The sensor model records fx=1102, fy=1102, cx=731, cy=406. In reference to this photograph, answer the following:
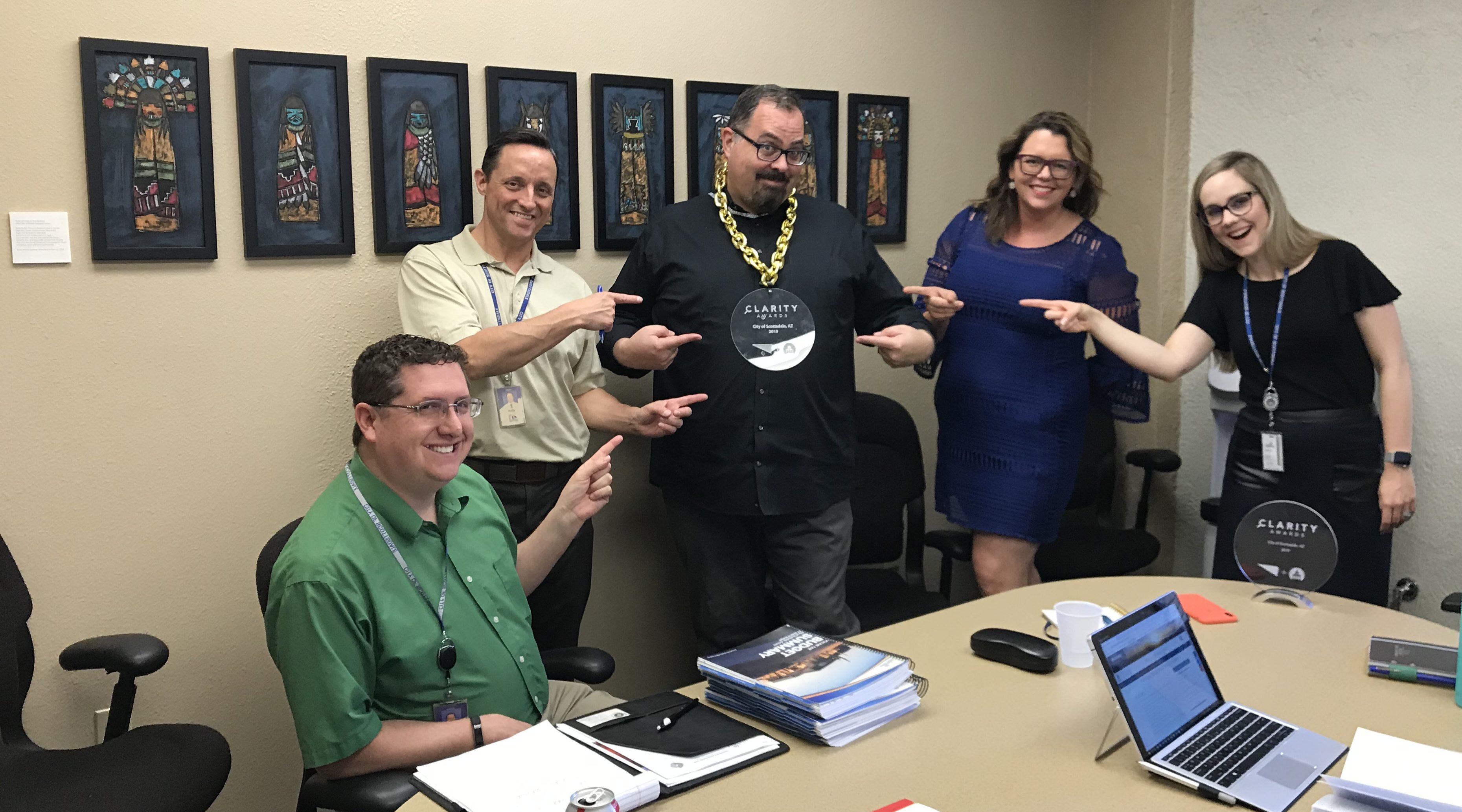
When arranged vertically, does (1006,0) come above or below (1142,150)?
above

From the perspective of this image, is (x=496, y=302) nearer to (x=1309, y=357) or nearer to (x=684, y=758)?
(x=684, y=758)

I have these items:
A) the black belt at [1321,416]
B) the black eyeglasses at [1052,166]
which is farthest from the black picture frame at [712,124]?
the black belt at [1321,416]

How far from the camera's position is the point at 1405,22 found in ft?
10.8

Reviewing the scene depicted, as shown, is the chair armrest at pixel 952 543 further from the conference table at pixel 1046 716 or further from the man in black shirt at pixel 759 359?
the conference table at pixel 1046 716

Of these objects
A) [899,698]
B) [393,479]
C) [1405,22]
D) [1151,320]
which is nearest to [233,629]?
[393,479]

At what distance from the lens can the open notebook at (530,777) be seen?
1.45 m

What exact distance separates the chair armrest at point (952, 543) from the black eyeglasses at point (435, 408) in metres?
1.76

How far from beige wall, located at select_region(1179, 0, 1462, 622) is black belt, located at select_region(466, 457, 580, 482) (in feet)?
8.45

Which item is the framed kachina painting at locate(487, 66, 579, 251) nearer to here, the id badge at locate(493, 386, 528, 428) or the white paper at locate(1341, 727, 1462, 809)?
the id badge at locate(493, 386, 528, 428)

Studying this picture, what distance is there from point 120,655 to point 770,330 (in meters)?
1.61

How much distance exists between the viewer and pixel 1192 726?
1.70 metres

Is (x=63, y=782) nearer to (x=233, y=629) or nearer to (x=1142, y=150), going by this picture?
(x=233, y=629)

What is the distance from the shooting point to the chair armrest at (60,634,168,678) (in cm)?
229

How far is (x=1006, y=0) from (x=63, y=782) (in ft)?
11.9
